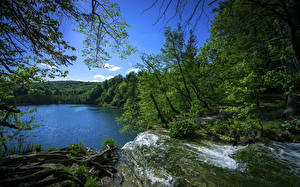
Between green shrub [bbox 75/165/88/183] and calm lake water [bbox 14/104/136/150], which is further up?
green shrub [bbox 75/165/88/183]

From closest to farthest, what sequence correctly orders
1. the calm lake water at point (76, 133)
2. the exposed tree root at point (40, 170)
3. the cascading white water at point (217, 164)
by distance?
the exposed tree root at point (40, 170) → the cascading white water at point (217, 164) → the calm lake water at point (76, 133)

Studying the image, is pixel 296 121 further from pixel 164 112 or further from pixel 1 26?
pixel 1 26

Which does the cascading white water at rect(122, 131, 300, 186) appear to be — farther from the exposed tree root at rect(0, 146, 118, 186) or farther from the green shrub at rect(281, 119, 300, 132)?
the exposed tree root at rect(0, 146, 118, 186)

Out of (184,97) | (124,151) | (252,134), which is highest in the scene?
(184,97)

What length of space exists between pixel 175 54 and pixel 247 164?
32.2 ft

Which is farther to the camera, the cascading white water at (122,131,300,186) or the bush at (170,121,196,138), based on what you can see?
the bush at (170,121,196,138)

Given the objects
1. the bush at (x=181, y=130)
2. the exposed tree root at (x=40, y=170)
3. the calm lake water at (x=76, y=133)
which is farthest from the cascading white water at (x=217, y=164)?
the calm lake water at (x=76, y=133)

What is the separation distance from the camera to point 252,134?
589 cm

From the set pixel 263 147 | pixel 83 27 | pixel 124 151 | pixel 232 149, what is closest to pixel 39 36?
pixel 83 27

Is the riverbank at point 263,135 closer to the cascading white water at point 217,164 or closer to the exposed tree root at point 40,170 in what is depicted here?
the cascading white water at point 217,164

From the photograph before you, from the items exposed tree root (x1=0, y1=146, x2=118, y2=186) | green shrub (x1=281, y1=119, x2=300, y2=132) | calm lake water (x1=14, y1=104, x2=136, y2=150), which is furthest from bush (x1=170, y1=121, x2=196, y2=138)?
green shrub (x1=281, y1=119, x2=300, y2=132)

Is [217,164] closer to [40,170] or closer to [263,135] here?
[263,135]

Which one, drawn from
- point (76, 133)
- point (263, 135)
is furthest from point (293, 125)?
point (76, 133)

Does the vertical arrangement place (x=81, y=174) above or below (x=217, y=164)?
above
